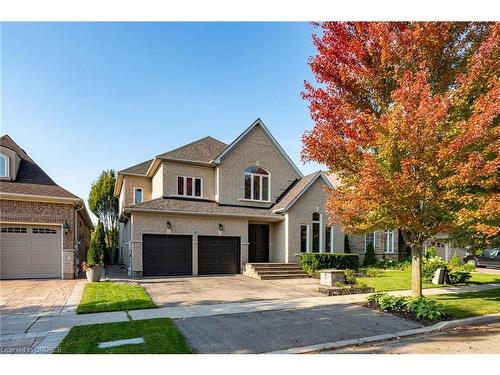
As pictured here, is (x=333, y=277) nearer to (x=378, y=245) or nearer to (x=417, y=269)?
(x=417, y=269)

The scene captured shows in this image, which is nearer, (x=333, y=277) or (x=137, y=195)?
(x=333, y=277)

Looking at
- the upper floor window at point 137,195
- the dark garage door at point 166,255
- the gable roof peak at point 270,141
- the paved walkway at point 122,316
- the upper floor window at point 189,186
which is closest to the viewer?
the paved walkway at point 122,316

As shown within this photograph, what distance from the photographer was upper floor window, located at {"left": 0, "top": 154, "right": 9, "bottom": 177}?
16.0 meters

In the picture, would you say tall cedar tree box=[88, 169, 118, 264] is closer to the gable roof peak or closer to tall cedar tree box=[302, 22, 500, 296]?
the gable roof peak

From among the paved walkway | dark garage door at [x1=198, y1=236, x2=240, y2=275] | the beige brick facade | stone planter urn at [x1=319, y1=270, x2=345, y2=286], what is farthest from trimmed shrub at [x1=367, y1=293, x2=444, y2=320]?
the beige brick facade

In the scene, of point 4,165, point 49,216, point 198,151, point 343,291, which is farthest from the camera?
point 198,151

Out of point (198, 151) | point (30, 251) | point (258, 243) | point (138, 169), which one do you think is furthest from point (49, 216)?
point (258, 243)

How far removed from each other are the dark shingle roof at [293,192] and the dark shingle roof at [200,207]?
0.70 m

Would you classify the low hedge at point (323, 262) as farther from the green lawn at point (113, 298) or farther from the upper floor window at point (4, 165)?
the upper floor window at point (4, 165)

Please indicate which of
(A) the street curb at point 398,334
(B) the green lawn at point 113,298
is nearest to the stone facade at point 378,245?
(A) the street curb at point 398,334

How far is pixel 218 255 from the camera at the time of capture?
18375 mm

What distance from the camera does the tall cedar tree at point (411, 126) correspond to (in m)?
7.98

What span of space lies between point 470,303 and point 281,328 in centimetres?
713

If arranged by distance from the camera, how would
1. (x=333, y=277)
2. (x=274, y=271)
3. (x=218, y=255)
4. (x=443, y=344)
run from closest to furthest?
(x=443, y=344), (x=333, y=277), (x=274, y=271), (x=218, y=255)
